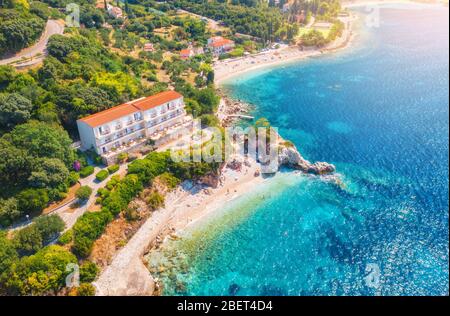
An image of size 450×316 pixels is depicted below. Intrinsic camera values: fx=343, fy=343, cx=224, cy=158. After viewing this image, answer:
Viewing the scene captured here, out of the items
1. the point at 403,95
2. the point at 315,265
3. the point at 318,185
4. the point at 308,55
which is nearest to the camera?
the point at 315,265

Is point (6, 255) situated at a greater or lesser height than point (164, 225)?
greater

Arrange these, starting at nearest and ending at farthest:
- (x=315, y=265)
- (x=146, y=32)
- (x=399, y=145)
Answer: (x=315, y=265)
(x=399, y=145)
(x=146, y=32)

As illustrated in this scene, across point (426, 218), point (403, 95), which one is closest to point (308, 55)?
point (403, 95)

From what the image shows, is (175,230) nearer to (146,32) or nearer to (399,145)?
(399,145)

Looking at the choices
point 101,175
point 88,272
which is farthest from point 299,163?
point 88,272

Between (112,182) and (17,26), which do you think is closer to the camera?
(112,182)

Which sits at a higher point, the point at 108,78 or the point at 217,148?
the point at 108,78

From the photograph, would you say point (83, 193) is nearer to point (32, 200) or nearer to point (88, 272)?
point (32, 200)

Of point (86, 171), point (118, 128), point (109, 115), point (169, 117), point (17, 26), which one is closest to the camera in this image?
point (86, 171)
